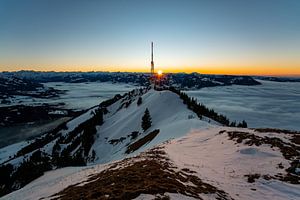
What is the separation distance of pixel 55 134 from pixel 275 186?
16139 centimetres

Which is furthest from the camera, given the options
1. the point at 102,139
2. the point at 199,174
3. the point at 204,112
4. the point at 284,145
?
the point at 204,112

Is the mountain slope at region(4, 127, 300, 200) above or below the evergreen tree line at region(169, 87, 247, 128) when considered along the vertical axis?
above

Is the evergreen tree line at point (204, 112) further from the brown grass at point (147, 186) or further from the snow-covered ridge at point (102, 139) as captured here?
the brown grass at point (147, 186)

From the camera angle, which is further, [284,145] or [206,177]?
[284,145]

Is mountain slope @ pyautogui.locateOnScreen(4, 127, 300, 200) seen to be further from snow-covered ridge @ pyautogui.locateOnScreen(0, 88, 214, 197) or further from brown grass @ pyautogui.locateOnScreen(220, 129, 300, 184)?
snow-covered ridge @ pyautogui.locateOnScreen(0, 88, 214, 197)

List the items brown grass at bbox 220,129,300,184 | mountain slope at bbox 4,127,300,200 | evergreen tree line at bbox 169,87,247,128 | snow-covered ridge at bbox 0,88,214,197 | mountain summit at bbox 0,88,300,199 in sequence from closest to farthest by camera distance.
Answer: mountain slope at bbox 4,127,300,200, mountain summit at bbox 0,88,300,199, brown grass at bbox 220,129,300,184, snow-covered ridge at bbox 0,88,214,197, evergreen tree line at bbox 169,87,247,128

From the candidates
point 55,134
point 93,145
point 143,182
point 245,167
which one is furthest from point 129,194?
point 55,134

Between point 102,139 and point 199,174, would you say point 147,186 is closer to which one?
point 199,174

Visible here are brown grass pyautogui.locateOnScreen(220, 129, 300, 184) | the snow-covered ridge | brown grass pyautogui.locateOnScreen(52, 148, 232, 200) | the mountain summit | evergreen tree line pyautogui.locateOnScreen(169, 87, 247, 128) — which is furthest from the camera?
evergreen tree line pyautogui.locateOnScreen(169, 87, 247, 128)

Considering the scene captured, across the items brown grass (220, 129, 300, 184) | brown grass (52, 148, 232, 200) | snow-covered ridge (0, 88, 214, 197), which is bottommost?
snow-covered ridge (0, 88, 214, 197)

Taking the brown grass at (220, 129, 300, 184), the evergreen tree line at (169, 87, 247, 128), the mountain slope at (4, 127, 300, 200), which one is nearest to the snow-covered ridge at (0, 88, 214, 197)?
the evergreen tree line at (169, 87, 247, 128)

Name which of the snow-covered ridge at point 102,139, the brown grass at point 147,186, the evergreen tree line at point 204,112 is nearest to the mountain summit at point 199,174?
the brown grass at point 147,186

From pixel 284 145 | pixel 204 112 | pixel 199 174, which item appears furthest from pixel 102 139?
pixel 199 174

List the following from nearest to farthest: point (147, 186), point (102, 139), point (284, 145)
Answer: point (147, 186) → point (284, 145) → point (102, 139)
